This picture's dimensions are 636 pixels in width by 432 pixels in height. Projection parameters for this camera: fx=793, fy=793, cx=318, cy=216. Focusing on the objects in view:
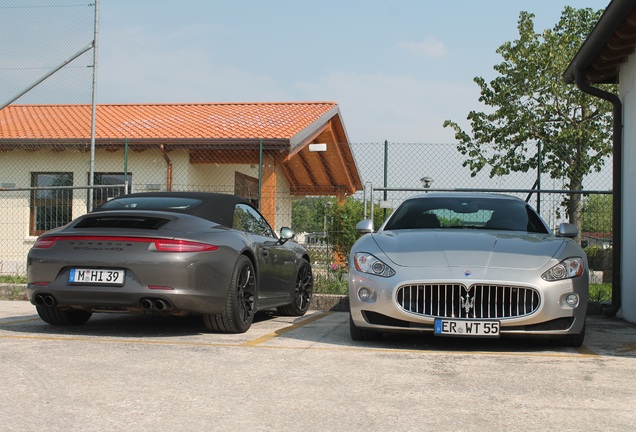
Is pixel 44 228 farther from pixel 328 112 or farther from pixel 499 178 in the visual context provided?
pixel 499 178

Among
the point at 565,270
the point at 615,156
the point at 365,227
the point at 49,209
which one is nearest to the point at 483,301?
the point at 565,270

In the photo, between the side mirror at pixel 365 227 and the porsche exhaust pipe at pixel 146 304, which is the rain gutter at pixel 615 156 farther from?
the porsche exhaust pipe at pixel 146 304

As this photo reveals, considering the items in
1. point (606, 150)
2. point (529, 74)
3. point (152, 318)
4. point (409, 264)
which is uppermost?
point (529, 74)

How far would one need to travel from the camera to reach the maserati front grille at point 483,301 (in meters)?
6.11

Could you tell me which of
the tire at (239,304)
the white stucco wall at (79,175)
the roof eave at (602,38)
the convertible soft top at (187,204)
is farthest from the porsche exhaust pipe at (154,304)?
the white stucco wall at (79,175)

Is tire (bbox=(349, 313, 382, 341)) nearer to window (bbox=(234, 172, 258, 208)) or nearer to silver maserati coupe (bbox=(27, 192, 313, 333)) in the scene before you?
silver maserati coupe (bbox=(27, 192, 313, 333))

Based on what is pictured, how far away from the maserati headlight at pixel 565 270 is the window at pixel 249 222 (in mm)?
2990

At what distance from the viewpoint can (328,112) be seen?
2242 centimetres

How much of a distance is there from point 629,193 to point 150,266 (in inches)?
239

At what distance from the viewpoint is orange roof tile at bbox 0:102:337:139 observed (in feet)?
64.4

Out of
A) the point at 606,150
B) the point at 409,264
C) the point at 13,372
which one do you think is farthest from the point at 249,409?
the point at 606,150

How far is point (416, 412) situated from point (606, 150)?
88.4ft

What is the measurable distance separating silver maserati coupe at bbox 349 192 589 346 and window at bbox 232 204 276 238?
4.93 ft

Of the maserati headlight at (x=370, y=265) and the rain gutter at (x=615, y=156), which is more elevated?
the rain gutter at (x=615, y=156)
